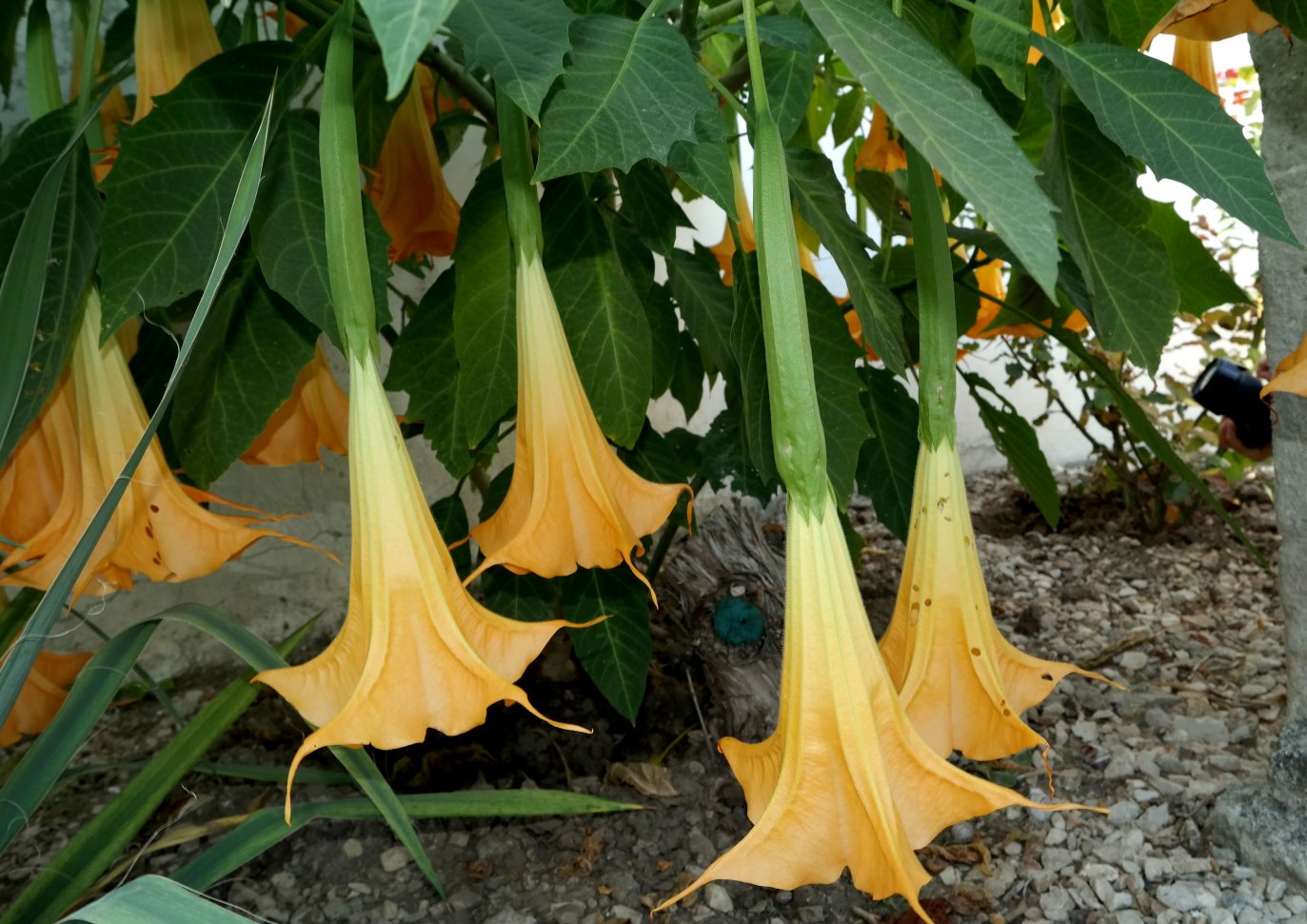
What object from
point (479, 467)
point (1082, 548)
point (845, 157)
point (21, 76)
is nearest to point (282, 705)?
point (479, 467)

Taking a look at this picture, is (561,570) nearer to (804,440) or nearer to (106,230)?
(804,440)

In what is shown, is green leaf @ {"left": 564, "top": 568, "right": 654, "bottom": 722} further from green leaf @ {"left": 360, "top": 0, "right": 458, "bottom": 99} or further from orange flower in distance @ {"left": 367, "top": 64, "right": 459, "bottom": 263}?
green leaf @ {"left": 360, "top": 0, "right": 458, "bottom": 99}

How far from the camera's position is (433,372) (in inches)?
32.0

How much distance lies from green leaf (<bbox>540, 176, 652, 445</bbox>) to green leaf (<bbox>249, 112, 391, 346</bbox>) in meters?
0.12

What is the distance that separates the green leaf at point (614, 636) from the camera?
3.06ft

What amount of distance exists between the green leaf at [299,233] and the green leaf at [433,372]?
0.14 metres

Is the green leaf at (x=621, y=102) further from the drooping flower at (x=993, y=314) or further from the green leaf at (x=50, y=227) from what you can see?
the drooping flower at (x=993, y=314)

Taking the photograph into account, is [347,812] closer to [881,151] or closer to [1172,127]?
[1172,127]

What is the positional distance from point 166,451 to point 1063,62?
0.72 m

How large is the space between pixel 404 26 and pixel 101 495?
453 millimetres

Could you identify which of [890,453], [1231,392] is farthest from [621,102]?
[1231,392]

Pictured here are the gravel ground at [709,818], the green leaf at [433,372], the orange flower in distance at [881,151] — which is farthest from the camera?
the orange flower in distance at [881,151]

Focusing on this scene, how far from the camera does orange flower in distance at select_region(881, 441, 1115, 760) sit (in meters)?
0.52

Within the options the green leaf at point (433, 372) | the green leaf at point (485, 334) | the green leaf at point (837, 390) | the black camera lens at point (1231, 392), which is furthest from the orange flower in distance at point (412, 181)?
the black camera lens at point (1231, 392)
